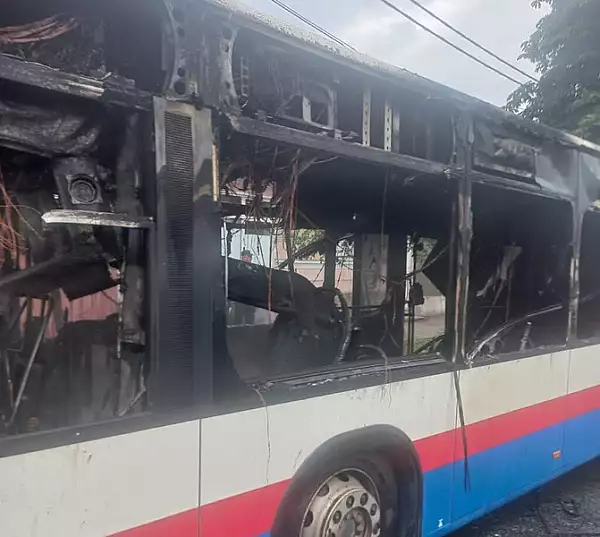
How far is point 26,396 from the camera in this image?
292cm

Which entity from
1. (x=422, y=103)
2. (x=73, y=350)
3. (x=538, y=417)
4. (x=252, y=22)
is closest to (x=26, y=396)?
(x=73, y=350)

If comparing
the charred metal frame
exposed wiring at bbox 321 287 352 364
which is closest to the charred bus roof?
the charred metal frame

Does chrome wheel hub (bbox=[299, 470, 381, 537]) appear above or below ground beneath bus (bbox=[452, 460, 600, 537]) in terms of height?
above

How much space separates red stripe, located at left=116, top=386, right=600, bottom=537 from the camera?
7.98 feet

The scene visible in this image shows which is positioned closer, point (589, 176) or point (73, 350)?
point (73, 350)

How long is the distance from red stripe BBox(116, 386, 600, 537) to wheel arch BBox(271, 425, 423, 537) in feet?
0.24

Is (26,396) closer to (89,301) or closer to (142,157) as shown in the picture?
(89,301)

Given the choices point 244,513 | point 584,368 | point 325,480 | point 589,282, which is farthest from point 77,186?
point 589,282

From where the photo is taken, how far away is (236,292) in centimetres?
452

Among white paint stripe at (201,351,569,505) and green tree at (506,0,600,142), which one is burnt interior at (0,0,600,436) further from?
green tree at (506,0,600,142)

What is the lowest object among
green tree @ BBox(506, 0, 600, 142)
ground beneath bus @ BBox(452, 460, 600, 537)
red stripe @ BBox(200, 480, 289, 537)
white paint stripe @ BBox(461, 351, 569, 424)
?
ground beneath bus @ BBox(452, 460, 600, 537)

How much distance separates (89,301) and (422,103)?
201cm

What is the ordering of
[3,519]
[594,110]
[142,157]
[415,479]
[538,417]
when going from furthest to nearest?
1. [594,110]
2. [538,417]
3. [415,479]
4. [142,157]
5. [3,519]

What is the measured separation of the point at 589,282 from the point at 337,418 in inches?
155
